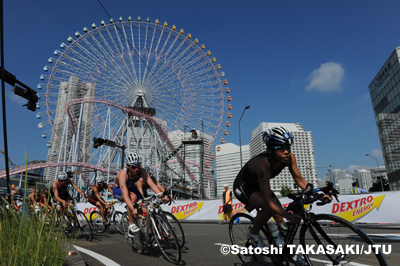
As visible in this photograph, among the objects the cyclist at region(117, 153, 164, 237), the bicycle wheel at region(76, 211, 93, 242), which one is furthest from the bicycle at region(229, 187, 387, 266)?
the bicycle wheel at region(76, 211, 93, 242)

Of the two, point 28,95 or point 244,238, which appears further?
point 28,95

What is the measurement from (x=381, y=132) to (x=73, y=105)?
5586cm

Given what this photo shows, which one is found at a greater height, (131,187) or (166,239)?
(131,187)

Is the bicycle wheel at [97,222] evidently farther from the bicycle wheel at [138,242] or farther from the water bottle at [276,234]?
the water bottle at [276,234]

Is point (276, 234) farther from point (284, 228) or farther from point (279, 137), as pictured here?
point (279, 137)

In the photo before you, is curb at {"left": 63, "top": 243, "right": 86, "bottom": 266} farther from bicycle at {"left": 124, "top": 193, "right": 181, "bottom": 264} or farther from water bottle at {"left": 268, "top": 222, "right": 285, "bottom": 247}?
water bottle at {"left": 268, "top": 222, "right": 285, "bottom": 247}

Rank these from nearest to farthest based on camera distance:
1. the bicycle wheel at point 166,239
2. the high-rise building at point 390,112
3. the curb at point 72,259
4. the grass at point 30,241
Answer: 1. the grass at point 30,241
2. the curb at point 72,259
3. the bicycle wheel at point 166,239
4. the high-rise building at point 390,112

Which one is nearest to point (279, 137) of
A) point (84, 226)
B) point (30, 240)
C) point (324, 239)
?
point (324, 239)

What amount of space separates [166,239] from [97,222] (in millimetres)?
5230

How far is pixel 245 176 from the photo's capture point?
3018mm

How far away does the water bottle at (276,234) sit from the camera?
107 inches

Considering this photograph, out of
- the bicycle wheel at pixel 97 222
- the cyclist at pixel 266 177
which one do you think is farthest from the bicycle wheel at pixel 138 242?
the bicycle wheel at pixel 97 222

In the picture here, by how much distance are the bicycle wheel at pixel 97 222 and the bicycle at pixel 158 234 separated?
152 inches

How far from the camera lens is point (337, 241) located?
2381 millimetres
